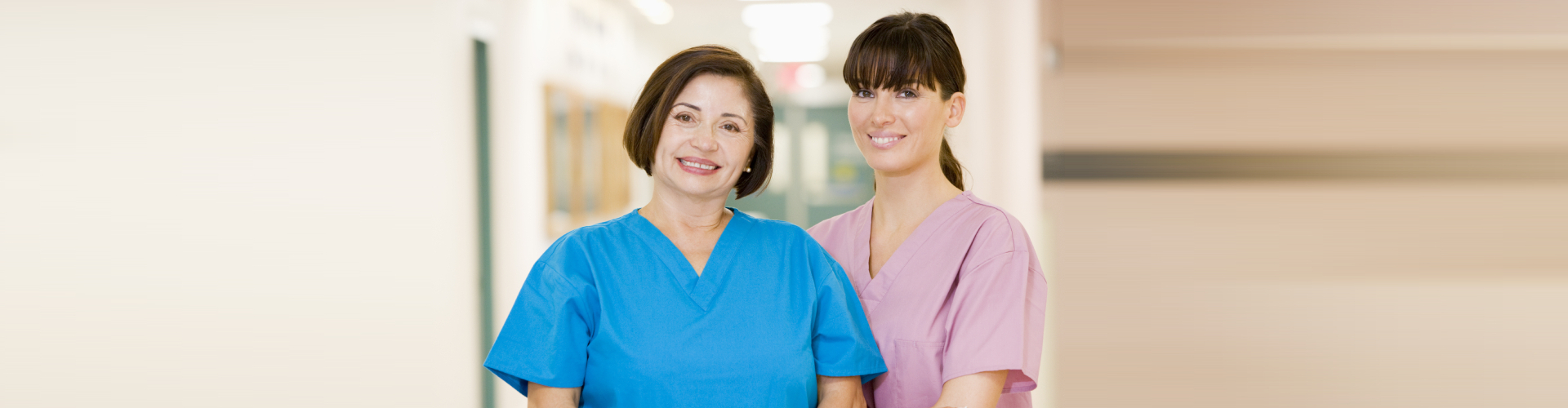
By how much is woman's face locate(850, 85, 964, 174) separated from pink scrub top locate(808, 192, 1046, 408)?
0.23 ft

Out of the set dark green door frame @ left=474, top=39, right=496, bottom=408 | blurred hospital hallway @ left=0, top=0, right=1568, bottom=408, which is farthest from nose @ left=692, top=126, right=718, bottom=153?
dark green door frame @ left=474, top=39, right=496, bottom=408

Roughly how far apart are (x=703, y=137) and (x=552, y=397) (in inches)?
10.9

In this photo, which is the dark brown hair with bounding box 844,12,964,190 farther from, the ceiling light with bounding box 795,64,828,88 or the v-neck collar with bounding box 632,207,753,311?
the ceiling light with bounding box 795,64,828,88

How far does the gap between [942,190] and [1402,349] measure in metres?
0.49

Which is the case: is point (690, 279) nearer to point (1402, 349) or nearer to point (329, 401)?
point (1402, 349)

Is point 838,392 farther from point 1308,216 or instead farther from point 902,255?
point 1308,216

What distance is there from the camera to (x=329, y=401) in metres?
1.92

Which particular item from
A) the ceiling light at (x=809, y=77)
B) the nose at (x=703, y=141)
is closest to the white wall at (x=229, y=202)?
the nose at (x=703, y=141)

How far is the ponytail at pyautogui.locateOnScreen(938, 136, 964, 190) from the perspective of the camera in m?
0.92

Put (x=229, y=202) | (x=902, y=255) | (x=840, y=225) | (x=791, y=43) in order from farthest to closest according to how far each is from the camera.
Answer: (x=791, y=43) → (x=229, y=202) → (x=840, y=225) → (x=902, y=255)

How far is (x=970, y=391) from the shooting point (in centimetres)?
74

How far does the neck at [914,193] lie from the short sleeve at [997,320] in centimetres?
11

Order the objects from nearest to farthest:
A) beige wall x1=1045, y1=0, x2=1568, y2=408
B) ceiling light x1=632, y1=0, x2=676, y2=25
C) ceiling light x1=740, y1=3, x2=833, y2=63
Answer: beige wall x1=1045, y1=0, x2=1568, y2=408, ceiling light x1=632, y1=0, x2=676, y2=25, ceiling light x1=740, y1=3, x2=833, y2=63

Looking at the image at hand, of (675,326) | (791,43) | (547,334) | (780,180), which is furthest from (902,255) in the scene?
(780,180)
